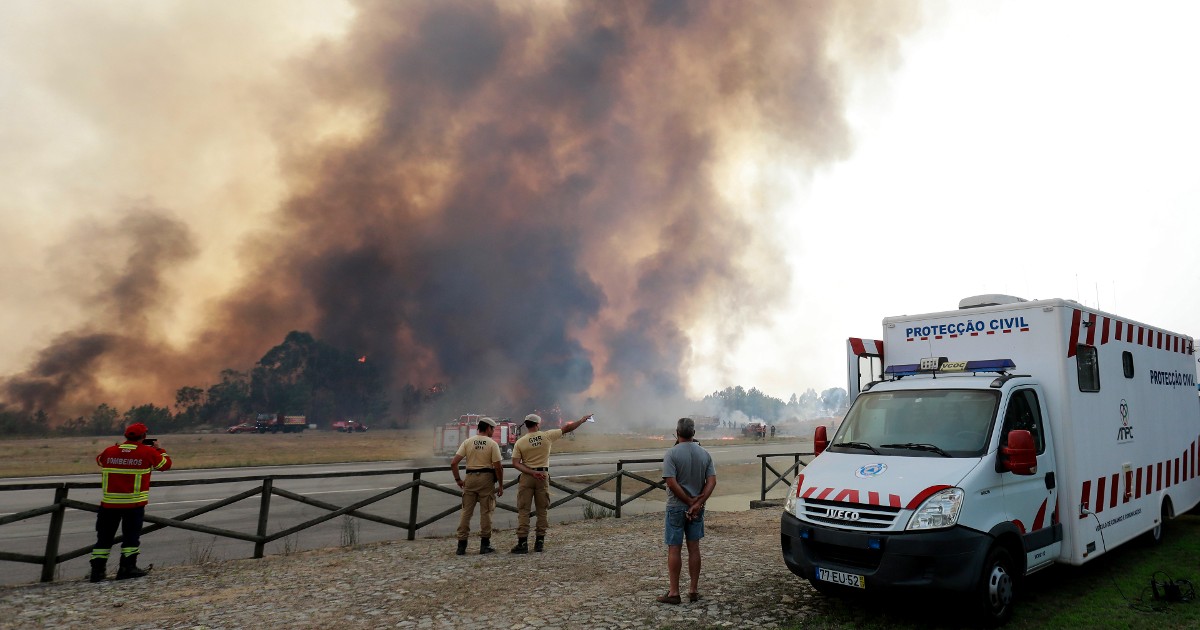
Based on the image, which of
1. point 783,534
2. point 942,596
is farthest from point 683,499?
point 942,596

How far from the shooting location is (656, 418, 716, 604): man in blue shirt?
6656 millimetres

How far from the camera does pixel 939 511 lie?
17.9 ft

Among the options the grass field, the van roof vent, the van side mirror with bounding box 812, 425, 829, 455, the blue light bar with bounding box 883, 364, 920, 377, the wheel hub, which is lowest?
the grass field

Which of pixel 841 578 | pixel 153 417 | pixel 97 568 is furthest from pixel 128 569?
pixel 153 417

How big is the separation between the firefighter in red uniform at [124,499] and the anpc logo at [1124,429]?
41.2 ft

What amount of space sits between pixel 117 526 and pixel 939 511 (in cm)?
987

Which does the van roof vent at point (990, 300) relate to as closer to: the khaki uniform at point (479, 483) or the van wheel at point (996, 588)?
the van wheel at point (996, 588)

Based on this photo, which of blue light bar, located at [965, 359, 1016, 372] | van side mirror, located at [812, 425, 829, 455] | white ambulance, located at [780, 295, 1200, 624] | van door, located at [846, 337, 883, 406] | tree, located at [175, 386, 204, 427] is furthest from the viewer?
tree, located at [175, 386, 204, 427]

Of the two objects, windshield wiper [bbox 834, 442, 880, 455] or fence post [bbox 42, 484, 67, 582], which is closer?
windshield wiper [bbox 834, 442, 880, 455]

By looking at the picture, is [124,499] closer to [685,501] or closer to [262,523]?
[262,523]

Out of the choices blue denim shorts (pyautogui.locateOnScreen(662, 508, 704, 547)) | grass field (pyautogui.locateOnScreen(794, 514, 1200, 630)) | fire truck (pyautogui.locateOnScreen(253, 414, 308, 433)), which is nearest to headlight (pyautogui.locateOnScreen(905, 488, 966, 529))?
grass field (pyautogui.locateOnScreen(794, 514, 1200, 630))

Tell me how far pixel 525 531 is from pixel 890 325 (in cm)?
646

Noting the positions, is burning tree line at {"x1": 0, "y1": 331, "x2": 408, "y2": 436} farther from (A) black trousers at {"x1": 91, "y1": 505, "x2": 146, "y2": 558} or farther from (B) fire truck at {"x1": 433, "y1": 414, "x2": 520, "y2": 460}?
(A) black trousers at {"x1": 91, "y1": 505, "x2": 146, "y2": 558}

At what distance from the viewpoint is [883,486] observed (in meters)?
5.73
